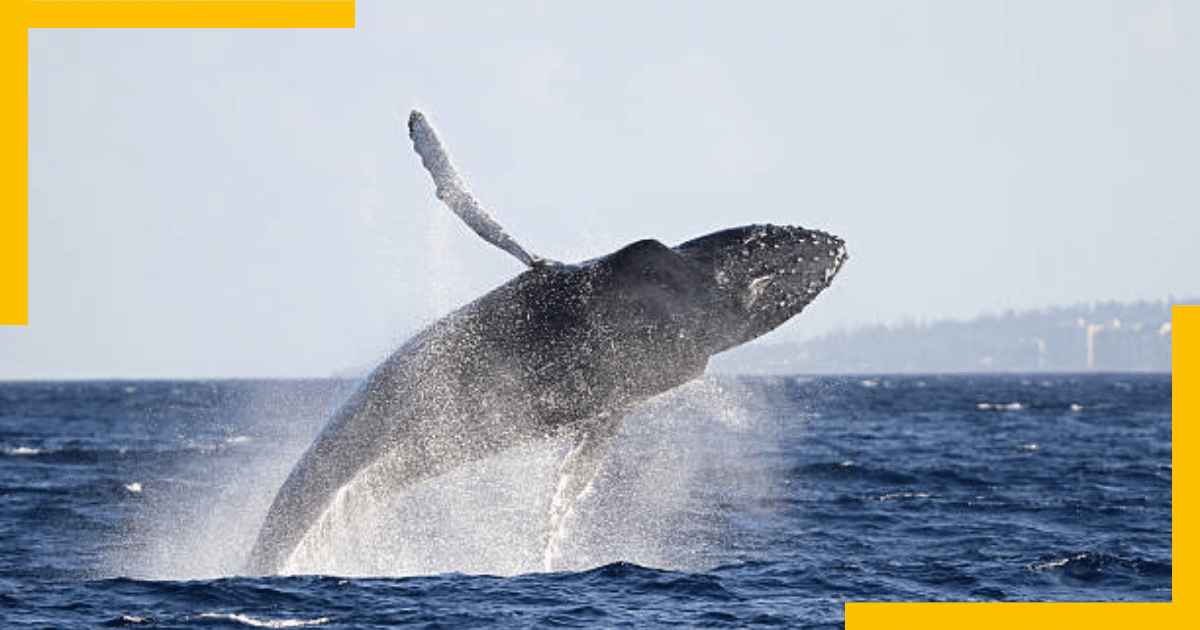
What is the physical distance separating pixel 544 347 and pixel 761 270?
5.50 ft

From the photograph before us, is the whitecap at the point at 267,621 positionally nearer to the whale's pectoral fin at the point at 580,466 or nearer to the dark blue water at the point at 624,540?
the dark blue water at the point at 624,540

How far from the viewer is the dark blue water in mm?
12953

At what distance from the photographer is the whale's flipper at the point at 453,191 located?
11875mm

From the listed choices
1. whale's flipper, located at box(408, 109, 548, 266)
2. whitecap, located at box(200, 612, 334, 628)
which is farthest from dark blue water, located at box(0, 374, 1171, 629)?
whale's flipper, located at box(408, 109, 548, 266)

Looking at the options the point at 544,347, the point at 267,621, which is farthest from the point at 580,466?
the point at 267,621

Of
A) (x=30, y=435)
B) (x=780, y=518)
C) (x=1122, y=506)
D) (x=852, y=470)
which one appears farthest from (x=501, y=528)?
(x=30, y=435)

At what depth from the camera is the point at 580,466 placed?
1273 centimetres

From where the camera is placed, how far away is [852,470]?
105 feet

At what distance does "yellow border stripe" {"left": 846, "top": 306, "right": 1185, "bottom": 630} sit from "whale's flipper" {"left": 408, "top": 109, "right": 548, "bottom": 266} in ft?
13.5

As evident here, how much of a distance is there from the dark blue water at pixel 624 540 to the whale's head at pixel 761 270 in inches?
28.2

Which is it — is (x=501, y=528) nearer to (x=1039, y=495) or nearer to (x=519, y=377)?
(x=519, y=377)

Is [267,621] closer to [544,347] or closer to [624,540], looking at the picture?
[544,347]

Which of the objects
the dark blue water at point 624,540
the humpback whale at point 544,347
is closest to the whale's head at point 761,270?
the humpback whale at point 544,347

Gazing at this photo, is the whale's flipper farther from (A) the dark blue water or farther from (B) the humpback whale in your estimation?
(A) the dark blue water
